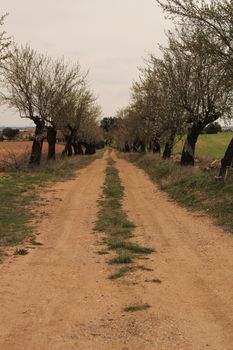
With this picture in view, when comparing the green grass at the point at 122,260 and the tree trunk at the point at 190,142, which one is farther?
the tree trunk at the point at 190,142

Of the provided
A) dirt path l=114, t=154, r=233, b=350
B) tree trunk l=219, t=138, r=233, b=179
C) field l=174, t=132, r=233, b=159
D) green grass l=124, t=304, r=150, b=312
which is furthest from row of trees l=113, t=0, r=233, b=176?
field l=174, t=132, r=233, b=159

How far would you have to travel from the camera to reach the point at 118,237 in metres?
10.8

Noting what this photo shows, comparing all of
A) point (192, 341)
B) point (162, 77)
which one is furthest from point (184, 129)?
point (192, 341)

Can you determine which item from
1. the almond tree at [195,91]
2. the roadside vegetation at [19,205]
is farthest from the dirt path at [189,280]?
the almond tree at [195,91]

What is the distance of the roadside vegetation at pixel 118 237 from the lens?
8602 mm

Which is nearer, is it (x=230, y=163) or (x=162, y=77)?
(x=230, y=163)

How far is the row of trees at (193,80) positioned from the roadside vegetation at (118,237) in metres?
5.42

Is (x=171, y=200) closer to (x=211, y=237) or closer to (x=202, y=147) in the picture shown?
(x=211, y=237)

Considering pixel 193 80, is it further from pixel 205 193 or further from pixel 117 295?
pixel 117 295

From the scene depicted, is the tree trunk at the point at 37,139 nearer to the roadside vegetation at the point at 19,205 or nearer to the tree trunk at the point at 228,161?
the roadside vegetation at the point at 19,205

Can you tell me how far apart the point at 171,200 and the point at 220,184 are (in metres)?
1.86

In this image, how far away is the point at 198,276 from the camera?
784 centimetres

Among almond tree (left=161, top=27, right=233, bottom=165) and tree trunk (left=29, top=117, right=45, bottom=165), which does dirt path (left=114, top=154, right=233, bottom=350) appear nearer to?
almond tree (left=161, top=27, right=233, bottom=165)

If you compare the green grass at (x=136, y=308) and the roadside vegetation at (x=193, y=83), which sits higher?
the roadside vegetation at (x=193, y=83)
